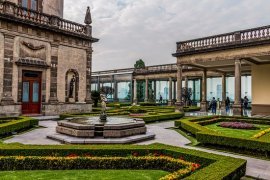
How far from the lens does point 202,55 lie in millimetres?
23406

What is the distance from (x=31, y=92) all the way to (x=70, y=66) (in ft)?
14.5

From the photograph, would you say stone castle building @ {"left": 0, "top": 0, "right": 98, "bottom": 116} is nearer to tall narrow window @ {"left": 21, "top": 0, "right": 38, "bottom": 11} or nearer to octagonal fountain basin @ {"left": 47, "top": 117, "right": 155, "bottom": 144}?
tall narrow window @ {"left": 21, "top": 0, "right": 38, "bottom": 11}

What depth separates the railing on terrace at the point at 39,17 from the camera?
18859 mm

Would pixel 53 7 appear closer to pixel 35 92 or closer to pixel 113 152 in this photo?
pixel 35 92

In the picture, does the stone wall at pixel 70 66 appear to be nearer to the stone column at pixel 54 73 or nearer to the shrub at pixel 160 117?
the stone column at pixel 54 73

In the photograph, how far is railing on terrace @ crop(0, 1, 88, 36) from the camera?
18.9m

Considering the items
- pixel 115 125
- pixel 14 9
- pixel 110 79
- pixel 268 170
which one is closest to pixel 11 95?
pixel 14 9

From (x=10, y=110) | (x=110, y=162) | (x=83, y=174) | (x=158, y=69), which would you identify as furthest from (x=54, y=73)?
(x=158, y=69)

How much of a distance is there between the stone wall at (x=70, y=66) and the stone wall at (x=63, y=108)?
0.63m

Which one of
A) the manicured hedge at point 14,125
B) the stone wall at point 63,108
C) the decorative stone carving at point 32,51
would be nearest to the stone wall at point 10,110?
the stone wall at point 63,108

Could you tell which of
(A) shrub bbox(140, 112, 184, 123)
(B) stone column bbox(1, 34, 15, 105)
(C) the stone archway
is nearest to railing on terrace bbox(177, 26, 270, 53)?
(A) shrub bbox(140, 112, 184, 123)

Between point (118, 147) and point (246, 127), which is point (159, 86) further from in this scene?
point (118, 147)

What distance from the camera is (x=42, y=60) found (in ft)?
69.9

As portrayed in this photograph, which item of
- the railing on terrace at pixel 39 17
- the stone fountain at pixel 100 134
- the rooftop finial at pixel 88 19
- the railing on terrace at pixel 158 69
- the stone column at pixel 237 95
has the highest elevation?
the rooftop finial at pixel 88 19
